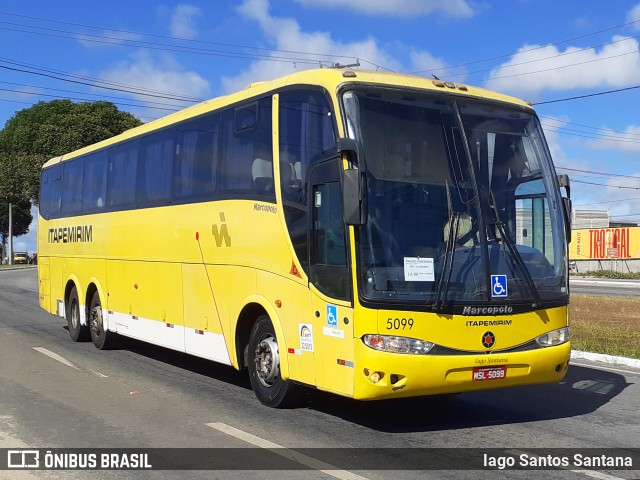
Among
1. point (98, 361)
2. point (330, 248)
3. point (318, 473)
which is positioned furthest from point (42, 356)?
point (318, 473)

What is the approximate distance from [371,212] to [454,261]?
919 millimetres

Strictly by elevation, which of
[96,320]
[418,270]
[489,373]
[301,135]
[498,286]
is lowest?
[96,320]

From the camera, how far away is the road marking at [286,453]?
6012 mm

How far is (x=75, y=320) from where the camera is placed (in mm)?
14875

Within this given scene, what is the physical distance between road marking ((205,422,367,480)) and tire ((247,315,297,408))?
2.78 feet

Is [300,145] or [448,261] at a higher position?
[300,145]

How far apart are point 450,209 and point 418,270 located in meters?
0.72

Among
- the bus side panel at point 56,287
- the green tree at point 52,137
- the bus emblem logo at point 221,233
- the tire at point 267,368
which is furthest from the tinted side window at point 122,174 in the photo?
the green tree at point 52,137

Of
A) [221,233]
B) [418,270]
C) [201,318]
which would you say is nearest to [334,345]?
[418,270]

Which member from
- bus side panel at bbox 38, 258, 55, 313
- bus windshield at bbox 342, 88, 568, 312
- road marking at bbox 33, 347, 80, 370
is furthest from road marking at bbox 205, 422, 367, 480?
bus side panel at bbox 38, 258, 55, 313

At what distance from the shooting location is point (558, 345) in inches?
308

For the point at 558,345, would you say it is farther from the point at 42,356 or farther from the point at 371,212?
the point at 42,356

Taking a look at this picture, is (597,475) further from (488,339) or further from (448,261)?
(448,261)

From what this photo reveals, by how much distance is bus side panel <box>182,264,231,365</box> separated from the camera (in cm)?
961
